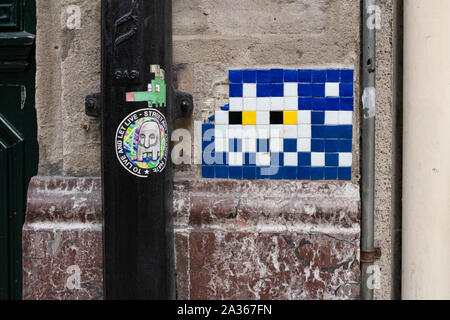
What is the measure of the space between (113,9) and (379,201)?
1.37 m

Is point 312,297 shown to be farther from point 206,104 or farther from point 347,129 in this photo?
point 206,104

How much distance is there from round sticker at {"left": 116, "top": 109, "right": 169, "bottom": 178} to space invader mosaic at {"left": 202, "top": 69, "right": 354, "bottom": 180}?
0.25m

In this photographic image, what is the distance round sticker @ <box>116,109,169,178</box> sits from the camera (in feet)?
6.22

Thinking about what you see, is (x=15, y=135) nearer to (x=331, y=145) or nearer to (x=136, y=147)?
(x=136, y=147)

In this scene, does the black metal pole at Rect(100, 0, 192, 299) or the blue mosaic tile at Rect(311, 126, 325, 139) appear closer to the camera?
the black metal pole at Rect(100, 0, 192, 299)

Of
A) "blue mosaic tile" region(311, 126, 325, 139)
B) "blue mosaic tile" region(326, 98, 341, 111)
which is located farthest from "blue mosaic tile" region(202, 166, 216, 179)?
"blue mosaic tile" region(326, 98, 341, 111)

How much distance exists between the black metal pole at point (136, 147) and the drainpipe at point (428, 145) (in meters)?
1.04

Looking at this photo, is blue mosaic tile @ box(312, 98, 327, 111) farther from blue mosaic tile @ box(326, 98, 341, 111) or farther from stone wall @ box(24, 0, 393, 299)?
stone wall @ box(24, 0, 393, 299)

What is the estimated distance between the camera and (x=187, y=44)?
2.08 metres

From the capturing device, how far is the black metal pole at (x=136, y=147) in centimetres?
188

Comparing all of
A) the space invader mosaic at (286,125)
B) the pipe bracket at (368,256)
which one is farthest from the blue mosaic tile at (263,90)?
the pipe bracket at (368,256)

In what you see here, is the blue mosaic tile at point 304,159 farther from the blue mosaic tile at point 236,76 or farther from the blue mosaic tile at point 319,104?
the blue mosaic tile at point 236,76

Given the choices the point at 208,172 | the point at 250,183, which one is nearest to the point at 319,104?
the point at 250,183

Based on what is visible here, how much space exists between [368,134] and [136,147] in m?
0.98
